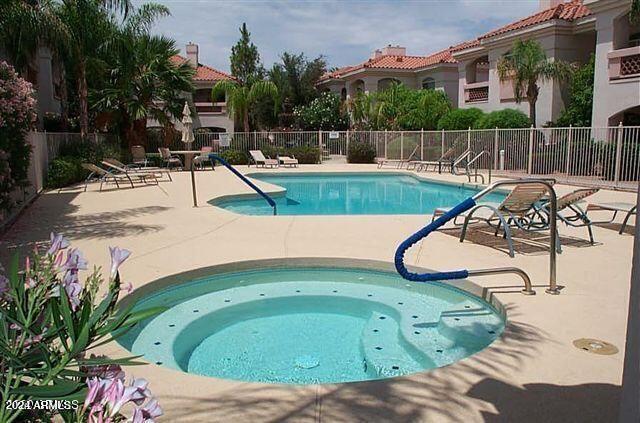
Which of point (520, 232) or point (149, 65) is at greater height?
point (149, 65)

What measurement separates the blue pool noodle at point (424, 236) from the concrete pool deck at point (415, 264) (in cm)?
68

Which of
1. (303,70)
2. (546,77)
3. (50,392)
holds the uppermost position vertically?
(303,70)

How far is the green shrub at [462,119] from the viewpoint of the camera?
2495 centimetres

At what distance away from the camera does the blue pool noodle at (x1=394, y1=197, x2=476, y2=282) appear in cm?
454

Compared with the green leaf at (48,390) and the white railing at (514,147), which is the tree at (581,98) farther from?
the green leaf at (48,390)

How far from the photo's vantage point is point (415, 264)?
6348mm

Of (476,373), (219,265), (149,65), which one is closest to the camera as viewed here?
(476,373)

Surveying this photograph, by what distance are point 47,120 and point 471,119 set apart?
18443 mm

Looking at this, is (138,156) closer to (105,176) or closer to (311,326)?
(105,176)

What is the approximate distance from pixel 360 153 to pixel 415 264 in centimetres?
2050

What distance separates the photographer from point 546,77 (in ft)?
68.3

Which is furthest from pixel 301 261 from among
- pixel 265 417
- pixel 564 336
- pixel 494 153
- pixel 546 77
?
pixel 546 77

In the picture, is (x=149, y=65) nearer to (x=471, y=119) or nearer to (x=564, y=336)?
(x=471, y=119)

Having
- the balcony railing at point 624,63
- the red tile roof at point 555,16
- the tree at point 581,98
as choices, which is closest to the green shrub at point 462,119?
the red tile roof at point 555,16
